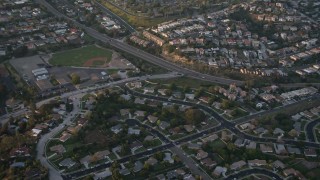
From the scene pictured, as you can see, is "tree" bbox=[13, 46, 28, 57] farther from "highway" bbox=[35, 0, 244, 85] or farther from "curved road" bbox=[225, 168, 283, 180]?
"curved road" bbox=[225, 168, 283, 180]

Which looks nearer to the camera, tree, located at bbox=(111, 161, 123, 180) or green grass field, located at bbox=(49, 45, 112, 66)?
tree, located at bbox=(111, 161, 123, 180)

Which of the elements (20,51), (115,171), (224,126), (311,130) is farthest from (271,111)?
(20,51)

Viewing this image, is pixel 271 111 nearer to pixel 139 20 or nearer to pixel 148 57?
pixel 148 57

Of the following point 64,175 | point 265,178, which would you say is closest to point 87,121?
point 64,175

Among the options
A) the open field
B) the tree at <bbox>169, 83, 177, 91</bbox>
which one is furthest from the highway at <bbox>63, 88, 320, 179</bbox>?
the open field

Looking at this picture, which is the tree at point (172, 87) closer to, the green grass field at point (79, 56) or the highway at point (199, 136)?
the highway at point (199, 136)

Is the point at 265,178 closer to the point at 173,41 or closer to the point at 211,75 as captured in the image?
the point at 211,75
